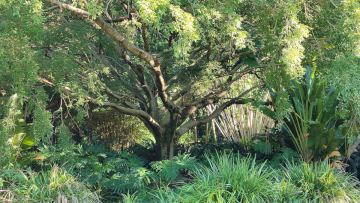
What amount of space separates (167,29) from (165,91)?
3.47 m

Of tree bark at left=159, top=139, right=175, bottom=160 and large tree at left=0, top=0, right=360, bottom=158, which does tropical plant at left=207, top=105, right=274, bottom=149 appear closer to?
large tree at left=0, top=0, right=360, bottom=158

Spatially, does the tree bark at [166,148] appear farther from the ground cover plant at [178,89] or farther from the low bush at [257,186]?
the low bush at [257,186]

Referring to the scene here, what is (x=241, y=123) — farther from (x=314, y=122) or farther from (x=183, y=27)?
(x=183, y=27)

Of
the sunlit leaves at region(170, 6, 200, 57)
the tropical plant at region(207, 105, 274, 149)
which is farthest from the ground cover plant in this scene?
the tropical plant at region(207, 105, 274, 149)

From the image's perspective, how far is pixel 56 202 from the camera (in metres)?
7.31

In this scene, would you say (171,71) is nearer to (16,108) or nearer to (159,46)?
(159,46)

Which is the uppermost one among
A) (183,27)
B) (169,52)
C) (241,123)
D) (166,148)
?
(169,52)

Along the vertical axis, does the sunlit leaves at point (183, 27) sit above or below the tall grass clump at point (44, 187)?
above

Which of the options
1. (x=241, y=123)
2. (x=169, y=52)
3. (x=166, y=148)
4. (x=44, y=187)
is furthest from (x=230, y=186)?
(x=241, y=123)

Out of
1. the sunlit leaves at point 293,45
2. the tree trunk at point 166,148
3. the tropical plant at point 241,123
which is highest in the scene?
the sunlit leaves at point 293,45

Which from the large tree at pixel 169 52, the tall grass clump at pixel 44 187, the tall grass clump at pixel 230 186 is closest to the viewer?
the large tree at pixel 169 52

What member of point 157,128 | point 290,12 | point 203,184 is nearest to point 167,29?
point 290,12

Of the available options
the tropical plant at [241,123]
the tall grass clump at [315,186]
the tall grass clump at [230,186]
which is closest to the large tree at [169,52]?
the tall grass clump at [315,186]

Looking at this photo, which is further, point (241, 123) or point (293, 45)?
point (241, 123)
